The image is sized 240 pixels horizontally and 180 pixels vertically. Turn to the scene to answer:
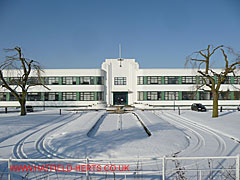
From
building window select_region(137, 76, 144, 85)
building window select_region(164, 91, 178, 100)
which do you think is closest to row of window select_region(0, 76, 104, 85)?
building window select_region(137, 76, 144, 85)

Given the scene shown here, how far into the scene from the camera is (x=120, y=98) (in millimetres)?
43656

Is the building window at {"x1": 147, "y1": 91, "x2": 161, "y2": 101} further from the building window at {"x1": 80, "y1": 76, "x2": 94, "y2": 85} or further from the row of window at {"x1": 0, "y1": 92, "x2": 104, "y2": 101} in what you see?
the building window at {"x1": 80, "y1": 76, "x2": 94, "y2": 85}

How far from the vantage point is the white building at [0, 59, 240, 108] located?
1646 inches

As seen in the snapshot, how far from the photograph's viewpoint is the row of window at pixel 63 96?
1642 inches

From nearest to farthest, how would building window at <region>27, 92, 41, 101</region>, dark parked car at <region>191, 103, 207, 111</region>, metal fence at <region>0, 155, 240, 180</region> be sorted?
metal fence at <region>0, 155, 240, 180</region>, dark parked car at <region>191, 103, 207, 111</region>, building window at <region>27, 92, 41, 101</region>

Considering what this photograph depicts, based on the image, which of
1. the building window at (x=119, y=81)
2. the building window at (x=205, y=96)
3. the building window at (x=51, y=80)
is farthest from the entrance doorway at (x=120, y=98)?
the building window at (x=205, y=96)

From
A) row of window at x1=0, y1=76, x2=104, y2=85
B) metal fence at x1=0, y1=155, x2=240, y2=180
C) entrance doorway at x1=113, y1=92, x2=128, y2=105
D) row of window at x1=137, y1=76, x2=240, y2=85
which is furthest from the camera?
entrance doorway at x1=113, y1=92, x2=128, y2=105

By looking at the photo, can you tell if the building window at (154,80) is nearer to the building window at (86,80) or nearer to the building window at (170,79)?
the building window at (170,79)

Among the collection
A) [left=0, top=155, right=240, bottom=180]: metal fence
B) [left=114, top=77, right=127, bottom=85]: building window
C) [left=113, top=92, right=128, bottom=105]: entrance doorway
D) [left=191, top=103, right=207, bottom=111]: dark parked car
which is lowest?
[left=0, top=155, right=240, bottom=180]: metal fence

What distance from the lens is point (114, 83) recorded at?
43.2 meters

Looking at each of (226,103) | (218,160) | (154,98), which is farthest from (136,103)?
(218,160)

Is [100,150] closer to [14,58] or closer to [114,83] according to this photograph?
[14,58]

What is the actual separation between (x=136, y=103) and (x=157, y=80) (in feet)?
26.5

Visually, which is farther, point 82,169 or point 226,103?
point 226,103
